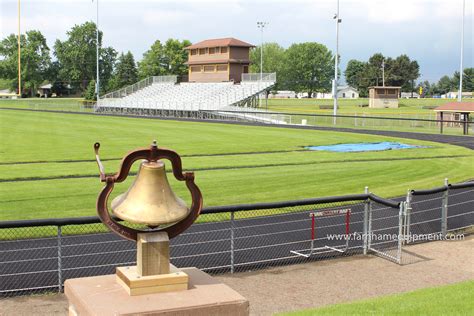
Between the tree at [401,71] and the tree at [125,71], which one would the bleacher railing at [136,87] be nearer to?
the tree at [125,71]

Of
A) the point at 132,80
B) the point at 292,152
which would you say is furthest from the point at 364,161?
the point at 132,80

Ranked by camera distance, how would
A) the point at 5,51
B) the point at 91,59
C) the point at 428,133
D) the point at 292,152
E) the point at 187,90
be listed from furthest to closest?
the point at 91,59, the point at 5,51, the point at 187,90, the point at 428,133, the point at 292,152

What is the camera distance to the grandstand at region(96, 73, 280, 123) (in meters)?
72.7

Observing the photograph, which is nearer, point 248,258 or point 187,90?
point 248,258

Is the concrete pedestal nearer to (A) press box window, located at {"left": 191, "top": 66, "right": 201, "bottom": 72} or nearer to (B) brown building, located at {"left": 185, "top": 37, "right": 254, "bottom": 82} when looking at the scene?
(B) brown building, located at {"left": 185, "top": 37, "right": 254, "bottom": 82}

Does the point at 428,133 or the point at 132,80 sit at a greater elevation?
the point at 132,80

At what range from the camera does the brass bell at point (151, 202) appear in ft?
14.3

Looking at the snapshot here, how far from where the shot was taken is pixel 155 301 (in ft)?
14.1

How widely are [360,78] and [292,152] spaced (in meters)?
126

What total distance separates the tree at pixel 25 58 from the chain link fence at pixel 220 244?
106248 millimetres

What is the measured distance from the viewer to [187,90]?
288 feet

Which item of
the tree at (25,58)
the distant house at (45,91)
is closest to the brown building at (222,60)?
the tree at (25,58)

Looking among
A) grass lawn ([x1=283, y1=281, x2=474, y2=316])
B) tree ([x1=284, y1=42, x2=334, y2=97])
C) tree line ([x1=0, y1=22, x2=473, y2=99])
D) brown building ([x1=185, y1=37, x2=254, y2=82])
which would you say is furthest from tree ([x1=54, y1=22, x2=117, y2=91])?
grass lawn ([x1=283, y1=281, x2=474, y2=316])

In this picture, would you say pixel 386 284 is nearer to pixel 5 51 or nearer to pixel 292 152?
pixel 292 152
